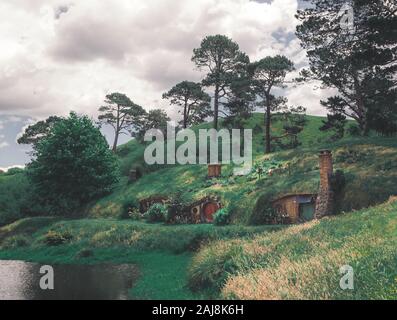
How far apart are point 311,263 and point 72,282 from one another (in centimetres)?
1462

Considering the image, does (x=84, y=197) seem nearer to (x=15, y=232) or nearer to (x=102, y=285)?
(x=15, y=232)

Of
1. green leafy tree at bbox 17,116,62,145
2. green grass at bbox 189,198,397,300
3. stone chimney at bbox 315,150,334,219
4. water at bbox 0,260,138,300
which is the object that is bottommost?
water at bbox 0,260,138,300

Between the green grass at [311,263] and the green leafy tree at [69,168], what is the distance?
32.6 metres

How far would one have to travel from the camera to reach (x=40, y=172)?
50.9m

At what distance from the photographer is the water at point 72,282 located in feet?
66.2

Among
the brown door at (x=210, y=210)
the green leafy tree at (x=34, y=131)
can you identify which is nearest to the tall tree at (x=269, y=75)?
the brown door at (x=210, y=210)

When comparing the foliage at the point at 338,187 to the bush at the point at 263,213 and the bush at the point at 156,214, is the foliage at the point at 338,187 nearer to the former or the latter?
the bush at the point at 263,213

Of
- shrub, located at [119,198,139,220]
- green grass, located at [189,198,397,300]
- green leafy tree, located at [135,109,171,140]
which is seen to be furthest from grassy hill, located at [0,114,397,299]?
green leafy tree, located at [135,109,171,140]

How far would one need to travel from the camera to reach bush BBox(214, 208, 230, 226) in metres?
36.9

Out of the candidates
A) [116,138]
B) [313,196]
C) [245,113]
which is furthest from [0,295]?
[116,138]

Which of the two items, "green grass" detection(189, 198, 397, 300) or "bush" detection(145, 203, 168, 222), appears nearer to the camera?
"green grass" detection(189, 198, 397, 300)

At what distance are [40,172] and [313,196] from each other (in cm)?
3235

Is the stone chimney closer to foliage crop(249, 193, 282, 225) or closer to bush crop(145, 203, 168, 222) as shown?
foliage crop(249, 193, 282, 225)

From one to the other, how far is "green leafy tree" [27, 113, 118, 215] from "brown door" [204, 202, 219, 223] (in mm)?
16938
